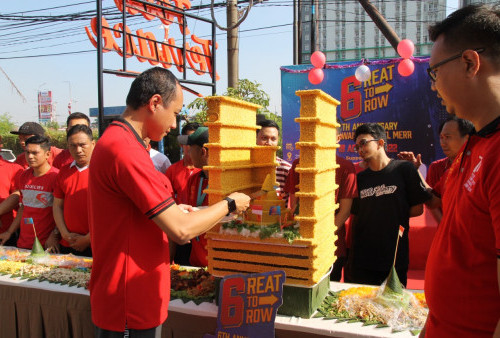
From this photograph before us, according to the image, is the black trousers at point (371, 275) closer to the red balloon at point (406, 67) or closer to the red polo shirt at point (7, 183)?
the red polo shirt at point (7, 183)

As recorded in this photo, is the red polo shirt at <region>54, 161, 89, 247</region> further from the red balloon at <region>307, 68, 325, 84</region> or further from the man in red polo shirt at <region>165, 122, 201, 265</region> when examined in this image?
the red balloon at <region>307, 68, 325, 84</region>

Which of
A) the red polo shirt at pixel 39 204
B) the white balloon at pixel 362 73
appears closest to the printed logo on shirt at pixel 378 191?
the red polo shirt at pixel 39 204

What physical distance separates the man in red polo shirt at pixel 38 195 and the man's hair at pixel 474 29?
3.46 metres

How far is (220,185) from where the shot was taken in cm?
217

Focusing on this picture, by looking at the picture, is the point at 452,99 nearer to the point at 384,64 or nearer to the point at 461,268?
the point at 461,268

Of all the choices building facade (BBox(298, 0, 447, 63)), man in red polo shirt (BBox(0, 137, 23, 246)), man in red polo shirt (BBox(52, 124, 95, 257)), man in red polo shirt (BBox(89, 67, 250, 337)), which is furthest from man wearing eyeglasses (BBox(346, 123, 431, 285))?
building facade (BBox(298, 0, 447, 63))

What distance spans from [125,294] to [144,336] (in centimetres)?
20

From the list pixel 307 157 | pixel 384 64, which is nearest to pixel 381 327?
pixel 307 157

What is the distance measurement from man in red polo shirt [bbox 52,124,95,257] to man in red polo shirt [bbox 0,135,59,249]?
21 centimetres

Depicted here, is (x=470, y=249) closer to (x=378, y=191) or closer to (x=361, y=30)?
(x=378, y=191)

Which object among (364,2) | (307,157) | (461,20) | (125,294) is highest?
(364,2)

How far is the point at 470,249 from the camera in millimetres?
969

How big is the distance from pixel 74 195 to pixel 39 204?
54cm

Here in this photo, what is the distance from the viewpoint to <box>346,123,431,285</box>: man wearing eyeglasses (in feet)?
9.55
